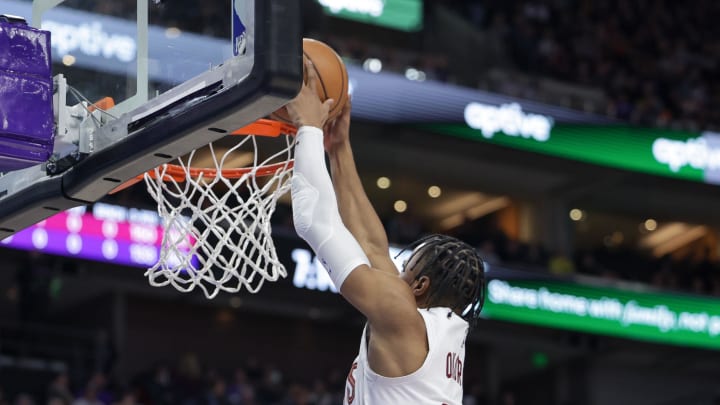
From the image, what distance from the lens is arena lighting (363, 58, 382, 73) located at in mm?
15217

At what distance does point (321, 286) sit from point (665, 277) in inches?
237

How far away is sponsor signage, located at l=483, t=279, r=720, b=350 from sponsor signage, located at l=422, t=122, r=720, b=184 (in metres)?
1.78

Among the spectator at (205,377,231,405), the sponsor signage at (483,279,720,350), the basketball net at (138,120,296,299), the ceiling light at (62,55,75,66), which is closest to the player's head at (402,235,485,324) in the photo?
the basketball net at (138,120,296,299)

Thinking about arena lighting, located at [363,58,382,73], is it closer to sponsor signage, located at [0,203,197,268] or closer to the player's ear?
sponsor signage, located at [0,203,197,268]

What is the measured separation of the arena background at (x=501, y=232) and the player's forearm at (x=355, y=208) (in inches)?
350

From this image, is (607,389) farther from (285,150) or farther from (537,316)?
(285,150)

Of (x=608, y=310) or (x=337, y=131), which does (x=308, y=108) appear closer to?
(x=337, y=131)

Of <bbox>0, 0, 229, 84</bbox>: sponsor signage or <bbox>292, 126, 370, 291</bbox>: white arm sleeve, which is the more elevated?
<bbox>0, 0, 229, 84</bbox>: sponsor signage

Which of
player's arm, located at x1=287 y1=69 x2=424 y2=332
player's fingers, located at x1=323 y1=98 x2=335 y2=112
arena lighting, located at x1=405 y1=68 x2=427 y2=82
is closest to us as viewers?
player's arm, located at x1=287 y1=69 x2=424 y2=332

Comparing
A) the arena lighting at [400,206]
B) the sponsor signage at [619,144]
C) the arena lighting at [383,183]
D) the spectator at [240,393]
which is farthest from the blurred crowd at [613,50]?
the spectator at [240,393]

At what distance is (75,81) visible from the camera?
3.98 m

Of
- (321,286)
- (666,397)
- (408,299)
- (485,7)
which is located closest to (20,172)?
(408,299)

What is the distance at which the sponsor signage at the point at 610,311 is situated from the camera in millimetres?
15867

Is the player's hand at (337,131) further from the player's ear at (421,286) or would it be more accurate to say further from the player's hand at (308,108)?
the player's ear at (421,286)
